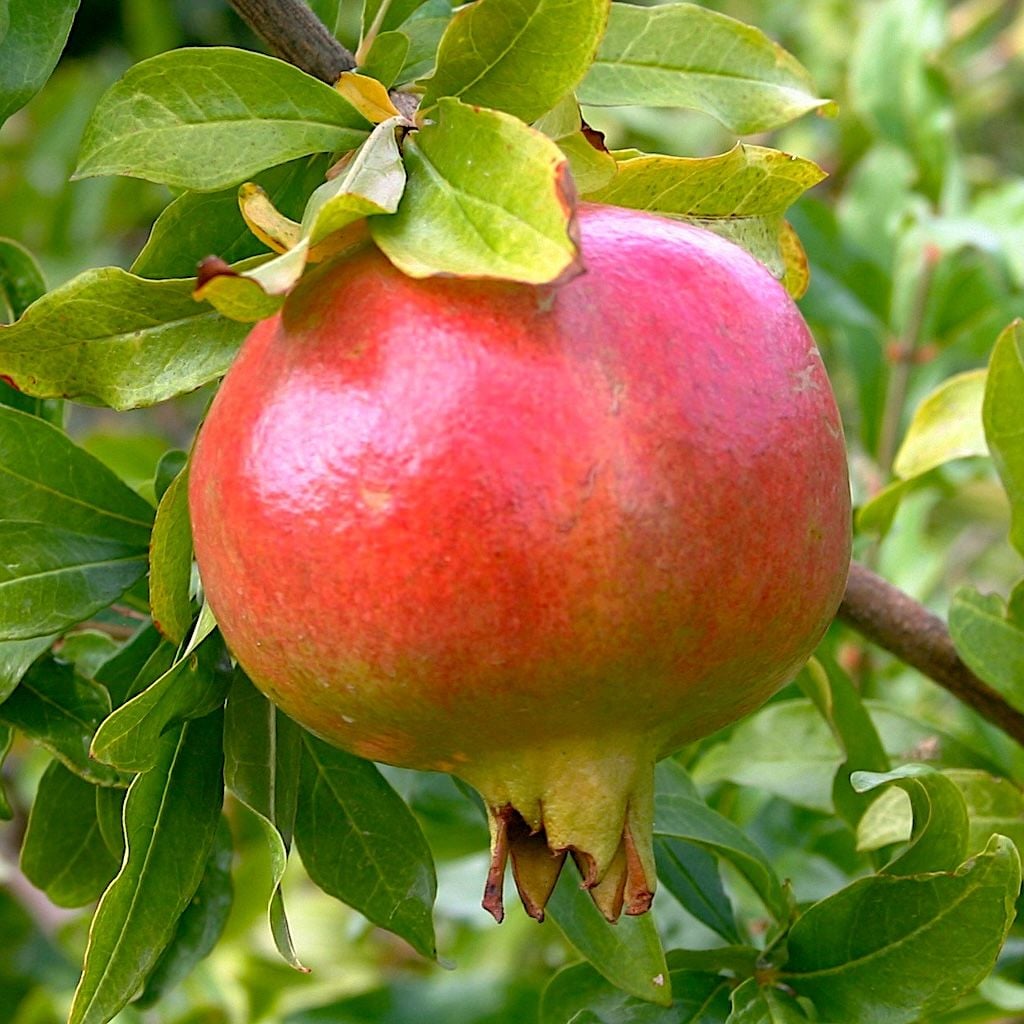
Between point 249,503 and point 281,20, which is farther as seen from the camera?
point 281,20

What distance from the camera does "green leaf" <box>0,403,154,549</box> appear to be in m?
1.04

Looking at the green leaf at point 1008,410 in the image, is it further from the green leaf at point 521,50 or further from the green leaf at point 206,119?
the green leaf at point 206,119

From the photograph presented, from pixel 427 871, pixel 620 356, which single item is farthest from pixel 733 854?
pixel 620 356

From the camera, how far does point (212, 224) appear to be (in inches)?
38.4

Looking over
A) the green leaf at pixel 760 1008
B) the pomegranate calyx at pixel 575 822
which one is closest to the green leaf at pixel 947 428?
the green leaf at pixel 760 1008

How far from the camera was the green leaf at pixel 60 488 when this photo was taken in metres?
1.04

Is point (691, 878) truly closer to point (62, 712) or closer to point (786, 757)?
point (786, 757)

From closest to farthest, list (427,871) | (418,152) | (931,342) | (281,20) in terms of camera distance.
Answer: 1. (418,152)
2. (281,20)
3. (427,871)
4. (931,342)

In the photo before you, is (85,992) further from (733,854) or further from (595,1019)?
(733,854)

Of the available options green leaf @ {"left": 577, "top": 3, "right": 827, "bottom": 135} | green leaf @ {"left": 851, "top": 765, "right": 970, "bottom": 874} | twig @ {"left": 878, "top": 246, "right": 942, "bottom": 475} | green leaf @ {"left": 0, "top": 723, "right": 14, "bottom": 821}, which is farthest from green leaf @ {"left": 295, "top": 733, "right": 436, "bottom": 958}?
twig @ {"left": 878, "top": 246, "right": 942, "bottom": 475}

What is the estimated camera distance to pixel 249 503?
761 millimetres

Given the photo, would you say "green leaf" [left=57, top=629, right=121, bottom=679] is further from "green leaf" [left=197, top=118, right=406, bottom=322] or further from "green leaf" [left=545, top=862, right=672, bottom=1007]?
"green leaf" [left=197, top=118, right=406, bottom=322]

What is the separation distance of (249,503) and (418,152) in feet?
0.77

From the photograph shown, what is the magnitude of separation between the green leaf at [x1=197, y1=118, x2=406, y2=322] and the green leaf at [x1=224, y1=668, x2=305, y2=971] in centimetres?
32
